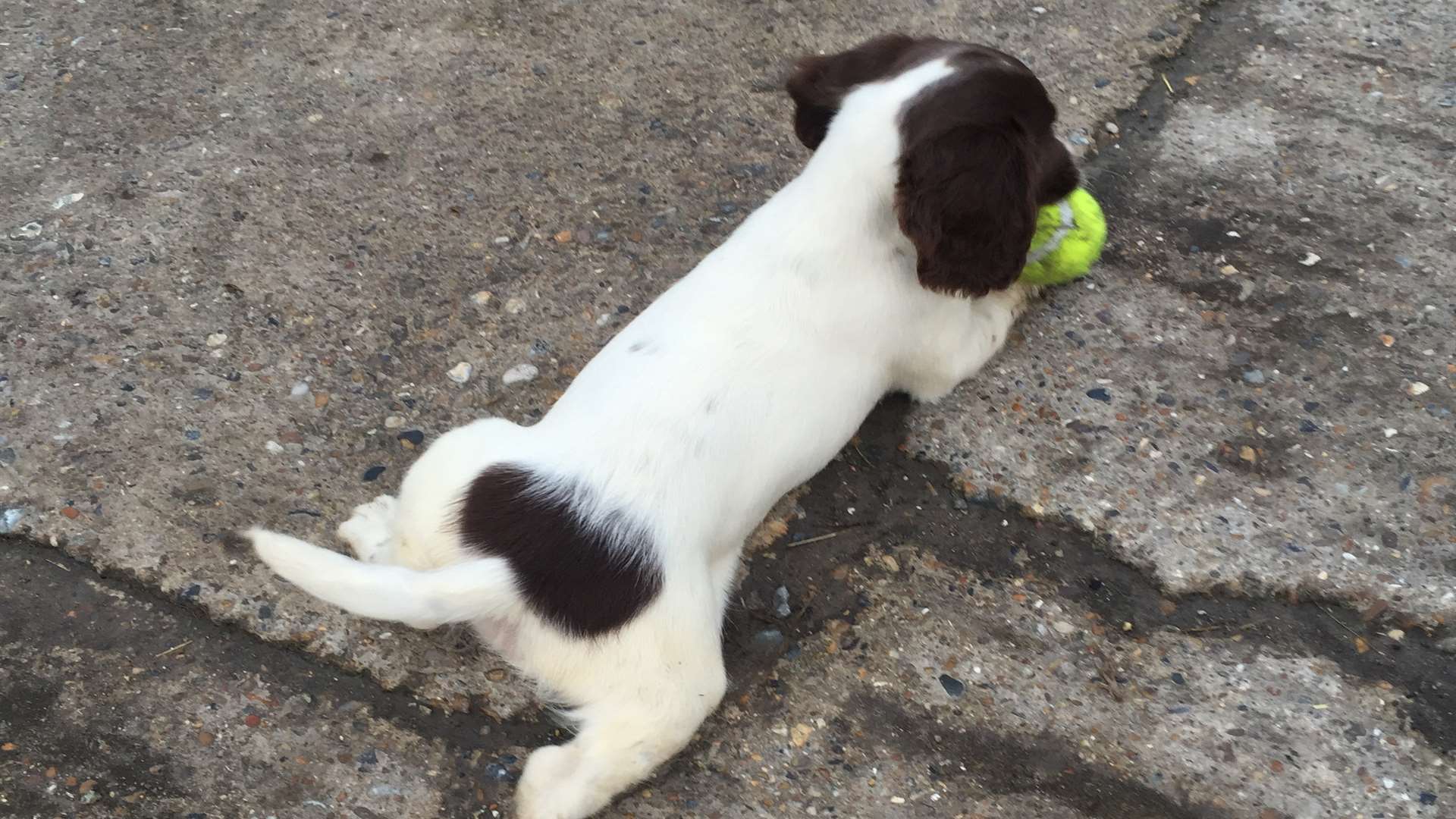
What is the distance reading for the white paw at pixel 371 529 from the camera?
2.64 metres

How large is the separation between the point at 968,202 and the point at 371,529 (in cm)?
159

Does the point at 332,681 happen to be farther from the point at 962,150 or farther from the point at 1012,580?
the point at 962,150

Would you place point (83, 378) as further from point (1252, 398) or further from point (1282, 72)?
point (1282, 72)

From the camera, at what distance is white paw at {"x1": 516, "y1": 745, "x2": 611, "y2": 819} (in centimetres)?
226

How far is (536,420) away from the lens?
9.91 feet

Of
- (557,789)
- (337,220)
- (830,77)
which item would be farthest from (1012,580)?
(337,220)

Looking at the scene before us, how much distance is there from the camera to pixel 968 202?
2.44 m

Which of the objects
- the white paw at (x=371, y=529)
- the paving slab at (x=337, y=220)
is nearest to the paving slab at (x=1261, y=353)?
the paving slab at (x=337, y=220)

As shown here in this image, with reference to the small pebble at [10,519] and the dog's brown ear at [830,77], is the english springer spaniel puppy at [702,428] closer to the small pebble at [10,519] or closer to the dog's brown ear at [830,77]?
the dog's brown ear at [830,77]

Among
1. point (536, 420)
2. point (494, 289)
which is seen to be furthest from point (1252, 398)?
point (494, 289)

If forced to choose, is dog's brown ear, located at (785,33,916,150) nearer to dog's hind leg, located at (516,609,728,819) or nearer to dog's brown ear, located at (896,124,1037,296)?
dog's brown ear, located at (896,124,1037,296)

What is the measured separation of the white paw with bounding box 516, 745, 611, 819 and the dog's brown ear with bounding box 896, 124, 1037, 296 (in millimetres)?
1323

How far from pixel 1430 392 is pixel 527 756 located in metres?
2.54

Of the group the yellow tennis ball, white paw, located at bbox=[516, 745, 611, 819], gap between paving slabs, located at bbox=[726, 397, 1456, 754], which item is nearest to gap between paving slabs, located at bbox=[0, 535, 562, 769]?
white paw, located at bbox=[516, 745, 611, 819]
